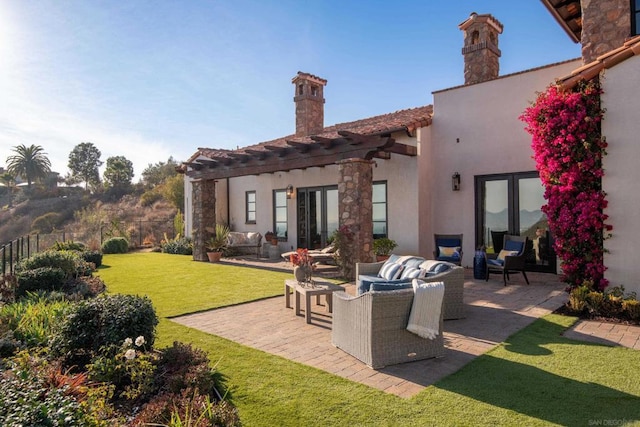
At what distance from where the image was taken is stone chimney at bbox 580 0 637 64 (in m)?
6.91

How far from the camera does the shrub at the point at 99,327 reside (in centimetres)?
392

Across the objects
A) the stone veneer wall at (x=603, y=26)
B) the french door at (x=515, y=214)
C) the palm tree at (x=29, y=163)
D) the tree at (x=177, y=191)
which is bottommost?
the french door at (x=515, y=214)

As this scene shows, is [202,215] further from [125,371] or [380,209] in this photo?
[125,371]

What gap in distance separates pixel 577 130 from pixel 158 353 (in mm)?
6909

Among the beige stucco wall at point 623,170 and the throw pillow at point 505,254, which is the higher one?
the beige stucco wall at point 623,170

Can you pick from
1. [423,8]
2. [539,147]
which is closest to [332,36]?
[423,8]

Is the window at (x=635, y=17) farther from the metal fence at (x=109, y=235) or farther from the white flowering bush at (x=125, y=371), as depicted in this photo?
the metal fence at (x=109, y=235)

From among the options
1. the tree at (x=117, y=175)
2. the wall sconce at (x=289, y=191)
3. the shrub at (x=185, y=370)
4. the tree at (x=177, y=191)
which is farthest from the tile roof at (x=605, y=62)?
the tree at (x=117, y=175)

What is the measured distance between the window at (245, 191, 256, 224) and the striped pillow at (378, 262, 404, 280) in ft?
34.0

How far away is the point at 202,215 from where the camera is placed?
46.6ft

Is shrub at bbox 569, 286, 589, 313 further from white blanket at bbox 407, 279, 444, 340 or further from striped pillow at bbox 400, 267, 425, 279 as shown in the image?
white blanket at bbox 407, 279, 444, 340

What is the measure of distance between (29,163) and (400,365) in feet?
184

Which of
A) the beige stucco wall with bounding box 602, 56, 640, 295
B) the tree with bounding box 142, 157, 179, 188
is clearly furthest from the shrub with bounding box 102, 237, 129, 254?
the tree with bounding box 142, 157, 179, 188

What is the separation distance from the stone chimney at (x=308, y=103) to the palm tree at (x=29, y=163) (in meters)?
46.4
